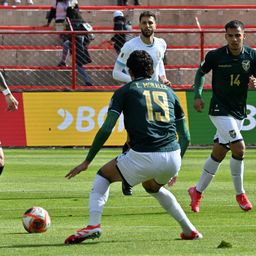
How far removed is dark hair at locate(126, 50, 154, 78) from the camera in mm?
10039

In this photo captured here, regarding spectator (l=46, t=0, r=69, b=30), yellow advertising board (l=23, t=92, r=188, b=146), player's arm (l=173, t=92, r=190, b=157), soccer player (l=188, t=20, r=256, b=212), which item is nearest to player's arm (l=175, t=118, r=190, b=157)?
player's arm (l=173, t=92, r=190, b=157)

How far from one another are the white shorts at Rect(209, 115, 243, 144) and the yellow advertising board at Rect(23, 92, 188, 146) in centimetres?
1056

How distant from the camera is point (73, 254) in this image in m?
9.58

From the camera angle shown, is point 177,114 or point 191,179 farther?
point 191,179

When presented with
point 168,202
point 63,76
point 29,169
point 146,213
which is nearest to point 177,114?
point 168,202

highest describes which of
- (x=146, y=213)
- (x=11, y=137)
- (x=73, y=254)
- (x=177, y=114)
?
(x=177, y=114)

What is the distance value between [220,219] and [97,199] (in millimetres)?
2466

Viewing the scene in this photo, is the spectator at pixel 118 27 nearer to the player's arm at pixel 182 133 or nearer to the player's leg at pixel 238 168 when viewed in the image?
the player's leg at pixel 238 168

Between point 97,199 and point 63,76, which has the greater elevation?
point 97,199

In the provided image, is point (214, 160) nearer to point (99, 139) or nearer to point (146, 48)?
point (146, 48)

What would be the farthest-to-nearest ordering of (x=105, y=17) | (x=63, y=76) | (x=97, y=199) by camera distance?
(x=105, y=17) → (x=63, y=76) → (x=97, y=199)

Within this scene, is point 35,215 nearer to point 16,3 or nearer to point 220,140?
point 220,140

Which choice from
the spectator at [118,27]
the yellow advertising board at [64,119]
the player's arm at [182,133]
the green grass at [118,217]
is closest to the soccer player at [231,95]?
the green grass at [118,217]

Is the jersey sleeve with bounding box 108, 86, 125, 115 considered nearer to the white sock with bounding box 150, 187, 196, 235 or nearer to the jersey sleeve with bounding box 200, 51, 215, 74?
the white sock with bounding box 150, 187, 196, 235
